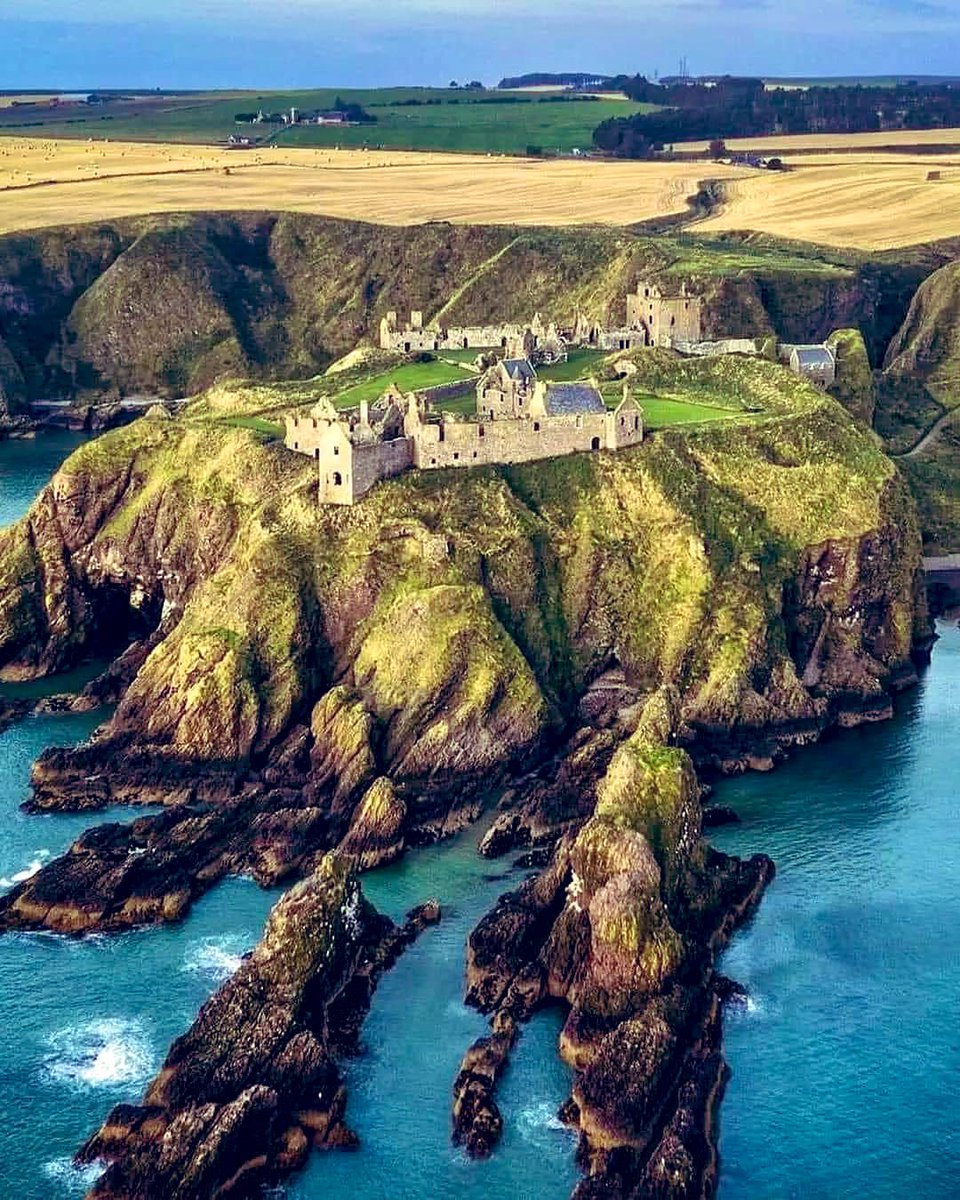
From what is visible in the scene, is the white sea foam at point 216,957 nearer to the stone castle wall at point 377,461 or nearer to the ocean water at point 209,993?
the ocean water at point 209,993

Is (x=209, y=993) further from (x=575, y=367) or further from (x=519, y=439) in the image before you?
(x=575, y=367)

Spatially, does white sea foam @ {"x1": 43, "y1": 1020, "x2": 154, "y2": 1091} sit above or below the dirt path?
below

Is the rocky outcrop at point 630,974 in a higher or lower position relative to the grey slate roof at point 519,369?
lower

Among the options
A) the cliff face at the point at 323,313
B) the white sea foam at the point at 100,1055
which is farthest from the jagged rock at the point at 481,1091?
Result: the cliff face at the point at 323,313

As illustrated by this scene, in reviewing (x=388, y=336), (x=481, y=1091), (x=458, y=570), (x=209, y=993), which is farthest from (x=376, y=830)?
(x=388, y=336)

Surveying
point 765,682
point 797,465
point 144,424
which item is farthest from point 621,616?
point 144,424

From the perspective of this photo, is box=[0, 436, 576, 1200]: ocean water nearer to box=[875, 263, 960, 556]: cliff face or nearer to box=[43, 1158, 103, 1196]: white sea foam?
box=[43, 1158, 103, 1196]: white sea foam

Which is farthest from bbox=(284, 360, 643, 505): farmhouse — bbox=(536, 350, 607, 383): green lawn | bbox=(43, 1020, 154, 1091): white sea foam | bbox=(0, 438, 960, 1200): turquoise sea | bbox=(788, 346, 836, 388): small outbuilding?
bbox=(43, 1020, 154, 1091): white sea foam
